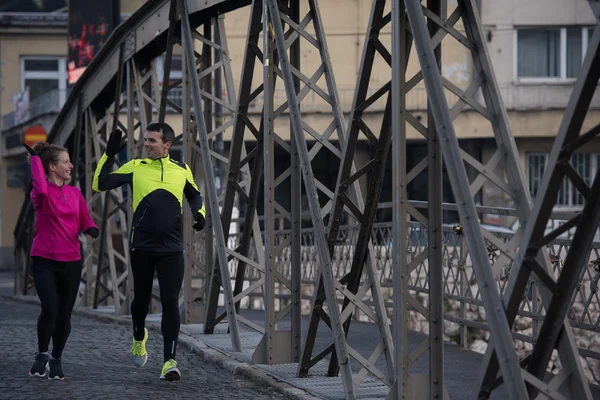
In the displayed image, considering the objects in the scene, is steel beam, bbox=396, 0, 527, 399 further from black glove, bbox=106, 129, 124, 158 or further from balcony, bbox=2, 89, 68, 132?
balcony, bbox=2, 89, 68, 132

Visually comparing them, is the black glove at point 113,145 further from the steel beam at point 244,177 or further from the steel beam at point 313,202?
the steel beam at point 244,177

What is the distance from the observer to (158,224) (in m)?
8.95

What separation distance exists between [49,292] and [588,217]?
4.72m

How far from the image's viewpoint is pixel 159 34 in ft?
46.5

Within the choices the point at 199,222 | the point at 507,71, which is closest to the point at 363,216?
the point at 199,222

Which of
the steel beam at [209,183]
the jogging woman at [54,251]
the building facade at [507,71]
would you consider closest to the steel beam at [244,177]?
the steel beam at [209,183]

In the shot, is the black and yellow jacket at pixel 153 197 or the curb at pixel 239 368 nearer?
the curb at pixel 239 368

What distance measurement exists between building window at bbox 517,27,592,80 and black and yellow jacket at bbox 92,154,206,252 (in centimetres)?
3032

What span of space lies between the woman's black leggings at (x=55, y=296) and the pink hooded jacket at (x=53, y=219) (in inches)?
2.7

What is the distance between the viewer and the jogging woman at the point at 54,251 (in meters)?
8.99

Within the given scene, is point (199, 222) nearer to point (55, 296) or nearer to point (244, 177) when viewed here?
point (55, 296)

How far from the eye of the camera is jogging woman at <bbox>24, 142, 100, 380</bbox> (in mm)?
8992

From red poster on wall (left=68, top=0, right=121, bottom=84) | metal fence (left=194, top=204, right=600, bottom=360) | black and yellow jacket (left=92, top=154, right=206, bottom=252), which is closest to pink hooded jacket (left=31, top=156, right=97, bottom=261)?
black and yellow jacket (left=92, top=154, right=206, bottom=252)

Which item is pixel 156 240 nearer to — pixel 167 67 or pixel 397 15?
pixel 397 15
